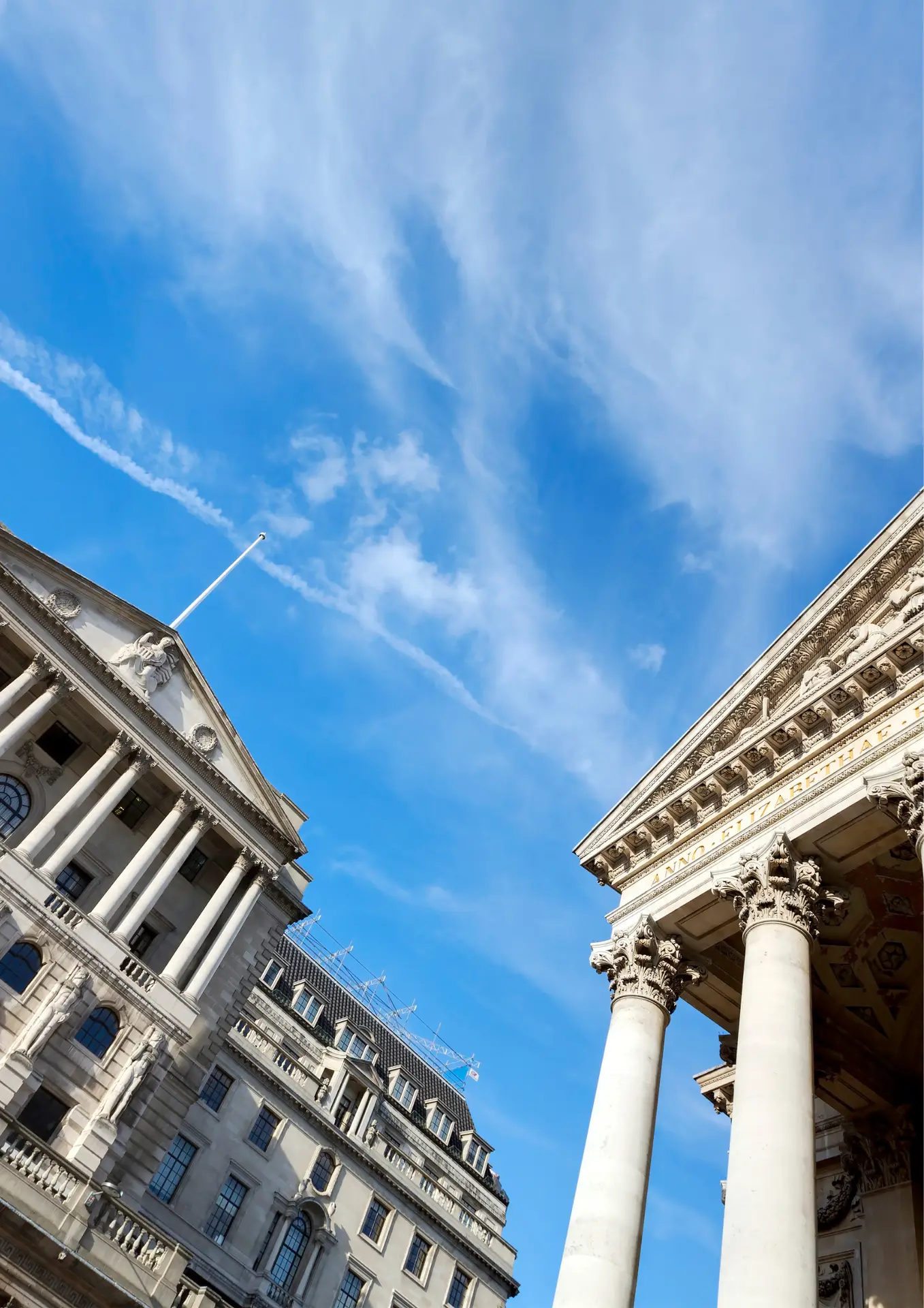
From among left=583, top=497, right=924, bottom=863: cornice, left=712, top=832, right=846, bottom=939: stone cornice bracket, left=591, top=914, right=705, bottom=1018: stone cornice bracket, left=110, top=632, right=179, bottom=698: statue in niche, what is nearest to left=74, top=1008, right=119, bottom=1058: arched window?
left=110, top=632, right=179, bottom=698: statue in niche

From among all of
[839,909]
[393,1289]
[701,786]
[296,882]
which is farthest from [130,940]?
[393,1289]

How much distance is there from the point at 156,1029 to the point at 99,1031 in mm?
1979

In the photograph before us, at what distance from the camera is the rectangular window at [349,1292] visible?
168ft

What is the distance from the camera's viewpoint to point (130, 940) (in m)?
36.7

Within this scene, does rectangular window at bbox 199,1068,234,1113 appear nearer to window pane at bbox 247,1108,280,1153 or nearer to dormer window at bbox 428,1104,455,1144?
window pane at bbox 247,1108,280,1153

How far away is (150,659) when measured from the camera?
41.2 meters

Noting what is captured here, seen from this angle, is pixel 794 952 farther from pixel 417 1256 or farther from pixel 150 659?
pixel 417 1256

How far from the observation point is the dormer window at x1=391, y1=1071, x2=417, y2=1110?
65812 millimetres

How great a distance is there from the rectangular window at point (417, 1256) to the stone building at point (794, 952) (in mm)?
41186

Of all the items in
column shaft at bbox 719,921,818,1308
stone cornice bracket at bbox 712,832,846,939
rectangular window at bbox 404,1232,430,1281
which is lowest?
column shaft at bbox 719,921,818,1308

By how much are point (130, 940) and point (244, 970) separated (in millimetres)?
5212

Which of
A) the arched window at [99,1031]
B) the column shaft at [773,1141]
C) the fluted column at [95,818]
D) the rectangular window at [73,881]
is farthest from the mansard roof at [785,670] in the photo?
the rectangular window at [73,881]

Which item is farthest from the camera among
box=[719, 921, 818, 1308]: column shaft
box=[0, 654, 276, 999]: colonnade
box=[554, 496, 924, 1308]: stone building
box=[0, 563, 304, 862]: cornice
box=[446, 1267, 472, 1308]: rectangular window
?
box=[446, 1267, 472, 1308]: rectangular window

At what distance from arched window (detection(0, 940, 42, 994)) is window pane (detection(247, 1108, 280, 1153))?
2353 cm
